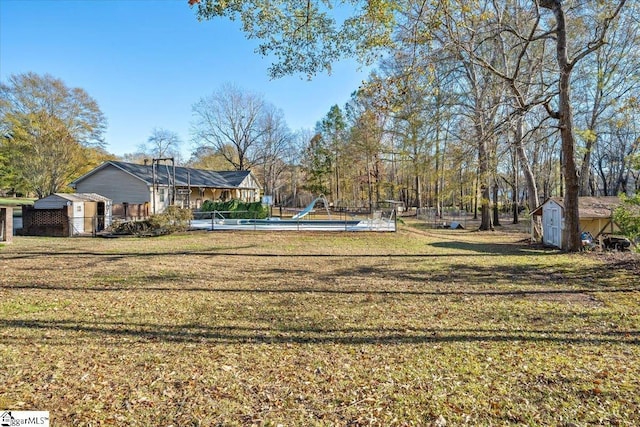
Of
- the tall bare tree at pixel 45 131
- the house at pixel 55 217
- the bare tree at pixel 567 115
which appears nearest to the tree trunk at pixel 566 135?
the bare tree at pixel 567 115

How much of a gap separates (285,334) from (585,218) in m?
14.5

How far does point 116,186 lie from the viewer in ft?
96.2

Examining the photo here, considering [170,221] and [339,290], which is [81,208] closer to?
[170,221]

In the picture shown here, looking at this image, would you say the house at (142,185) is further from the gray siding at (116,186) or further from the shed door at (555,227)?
the shed door at (555,227)

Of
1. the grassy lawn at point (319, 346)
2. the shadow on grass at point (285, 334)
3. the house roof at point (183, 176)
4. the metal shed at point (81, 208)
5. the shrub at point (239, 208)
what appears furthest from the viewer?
the house roof at point (183, 176)

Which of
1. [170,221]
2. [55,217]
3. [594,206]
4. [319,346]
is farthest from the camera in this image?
[170,221]

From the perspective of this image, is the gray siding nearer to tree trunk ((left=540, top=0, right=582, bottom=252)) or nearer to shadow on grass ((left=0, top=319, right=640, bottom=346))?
shadow on grass ((left=0, top=319, right=640, bottom=346))

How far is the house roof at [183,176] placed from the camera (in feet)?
95.1

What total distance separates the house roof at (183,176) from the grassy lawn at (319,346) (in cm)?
2114

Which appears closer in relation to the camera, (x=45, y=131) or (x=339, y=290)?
(x=339, y=290)

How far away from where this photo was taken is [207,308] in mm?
6148

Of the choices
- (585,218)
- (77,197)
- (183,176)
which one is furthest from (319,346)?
(183,176)

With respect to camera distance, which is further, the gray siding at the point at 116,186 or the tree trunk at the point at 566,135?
the gray siding at the point at 116,186

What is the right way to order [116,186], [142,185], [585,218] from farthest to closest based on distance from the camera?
[116,186]
[142,185]
[585,218]
